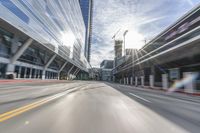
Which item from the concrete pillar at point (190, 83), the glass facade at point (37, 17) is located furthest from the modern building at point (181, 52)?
the glass facade at point (37, 17)

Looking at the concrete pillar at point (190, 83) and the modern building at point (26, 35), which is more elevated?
the modern building at point (26, 35)

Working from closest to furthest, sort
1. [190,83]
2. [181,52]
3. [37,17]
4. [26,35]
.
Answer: [190,83] < [181,52] < [26,35] < [37,17]

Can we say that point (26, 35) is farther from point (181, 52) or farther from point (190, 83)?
point (190, 83)

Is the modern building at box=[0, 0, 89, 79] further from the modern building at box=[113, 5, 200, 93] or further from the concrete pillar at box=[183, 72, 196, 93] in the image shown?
the concrete pillar at box=[183, 72, 196, 93]

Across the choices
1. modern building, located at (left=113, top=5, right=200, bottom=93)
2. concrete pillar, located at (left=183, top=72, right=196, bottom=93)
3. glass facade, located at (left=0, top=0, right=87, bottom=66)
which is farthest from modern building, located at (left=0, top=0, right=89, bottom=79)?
concrete pillar, located at (left=183, top=72, right=196, bottom=93)

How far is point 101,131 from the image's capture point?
3.06 m

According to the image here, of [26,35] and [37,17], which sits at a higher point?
[37,17]

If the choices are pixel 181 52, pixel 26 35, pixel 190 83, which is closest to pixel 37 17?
pixel 26 35

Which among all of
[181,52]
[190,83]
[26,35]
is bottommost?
[190,83]

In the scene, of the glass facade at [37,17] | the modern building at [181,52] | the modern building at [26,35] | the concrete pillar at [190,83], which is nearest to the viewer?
the modern building at [181,52]

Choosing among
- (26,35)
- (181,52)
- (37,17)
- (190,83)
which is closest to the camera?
(190,83)

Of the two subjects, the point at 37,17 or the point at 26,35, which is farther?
the point at 37,17

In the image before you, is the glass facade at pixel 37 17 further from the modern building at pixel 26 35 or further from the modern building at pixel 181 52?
the modern building at pixel 181 52

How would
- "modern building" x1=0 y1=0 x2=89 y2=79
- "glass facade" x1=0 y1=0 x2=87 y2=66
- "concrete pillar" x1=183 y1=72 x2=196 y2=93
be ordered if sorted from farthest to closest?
"modern building" x1=0 y1=0 x2=89 y2=79
"glass facade" x1=0 y1=0 x2=87 y2=66
"concrete pillar" x1=183 y1=72 x2=196 y2=93
